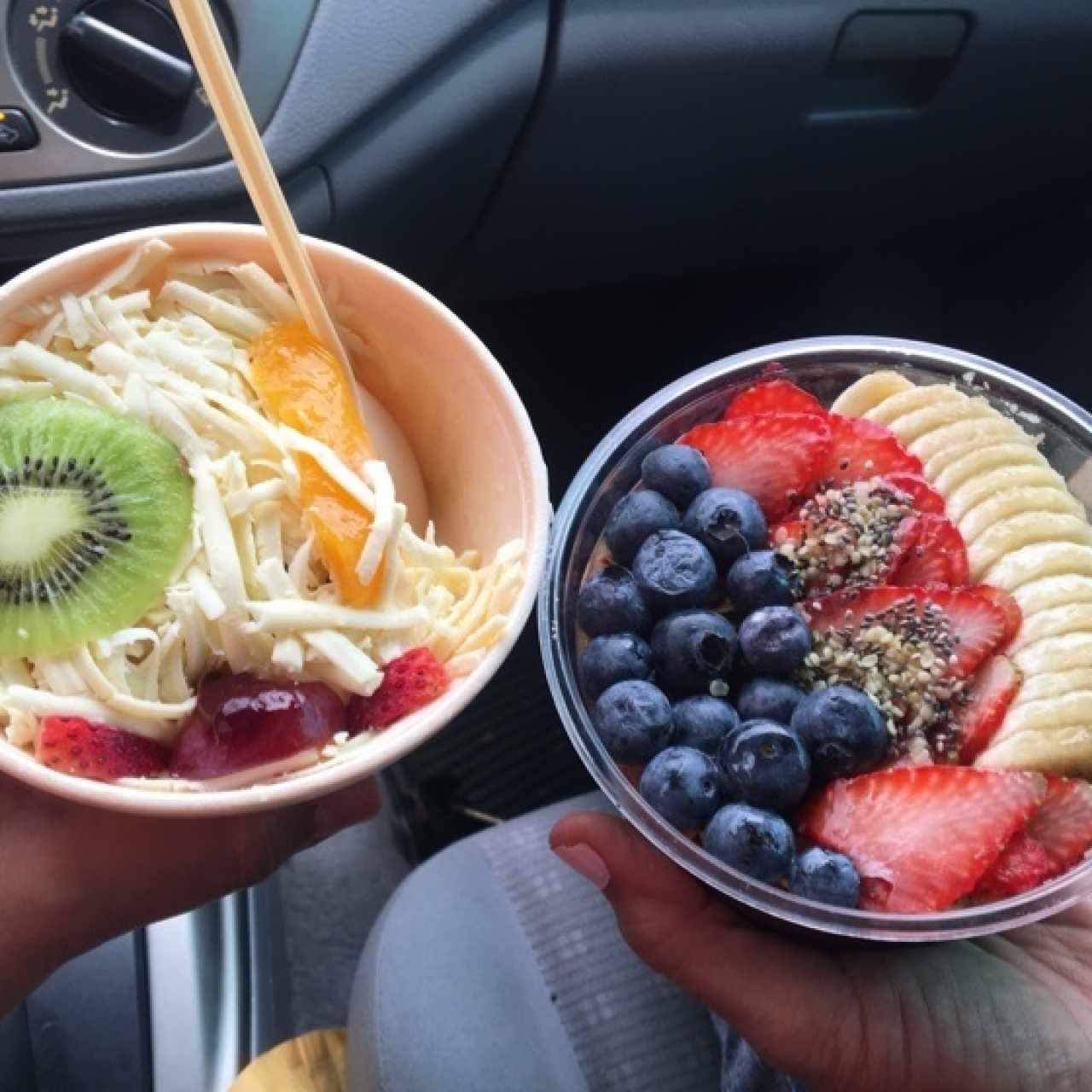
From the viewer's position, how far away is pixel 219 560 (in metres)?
0.79

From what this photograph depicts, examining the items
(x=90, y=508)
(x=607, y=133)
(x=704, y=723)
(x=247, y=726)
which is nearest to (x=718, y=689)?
(x=704, y=723)

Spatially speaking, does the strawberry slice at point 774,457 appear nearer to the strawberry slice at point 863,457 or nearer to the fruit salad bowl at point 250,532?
the strawberry slice at point 863,457

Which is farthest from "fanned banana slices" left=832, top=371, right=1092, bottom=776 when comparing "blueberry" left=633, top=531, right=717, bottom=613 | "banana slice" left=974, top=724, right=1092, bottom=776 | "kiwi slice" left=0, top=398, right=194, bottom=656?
"kiwi slice" left=0, top=398, right=194, bottom=656

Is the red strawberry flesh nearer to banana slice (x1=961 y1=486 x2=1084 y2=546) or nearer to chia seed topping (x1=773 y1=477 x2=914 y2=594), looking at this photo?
chia seed topping (x1=773 y1=477 x2=914 y2=594)

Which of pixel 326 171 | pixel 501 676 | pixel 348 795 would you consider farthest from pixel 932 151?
pixel 348 795

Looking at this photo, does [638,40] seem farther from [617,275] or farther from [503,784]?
[503,784]

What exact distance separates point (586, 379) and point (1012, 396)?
839 mm

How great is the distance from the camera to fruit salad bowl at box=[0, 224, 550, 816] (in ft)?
2.58

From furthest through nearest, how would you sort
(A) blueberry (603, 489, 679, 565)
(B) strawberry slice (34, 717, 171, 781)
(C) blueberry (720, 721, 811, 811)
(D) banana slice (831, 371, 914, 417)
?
(D) banana slice (831, 371, 914, 417) → (A) blueberry (603, 489, 679, 565) → (C) blueberry (720, 721, 811, 811) → (B) strawberry slice (34, 717, 171, 781)

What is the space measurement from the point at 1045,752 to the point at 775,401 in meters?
0.35

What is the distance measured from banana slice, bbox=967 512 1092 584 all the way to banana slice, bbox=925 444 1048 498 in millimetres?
49

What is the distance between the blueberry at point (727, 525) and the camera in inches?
38.4

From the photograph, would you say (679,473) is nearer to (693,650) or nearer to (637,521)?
(637,521)

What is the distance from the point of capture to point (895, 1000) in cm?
101
